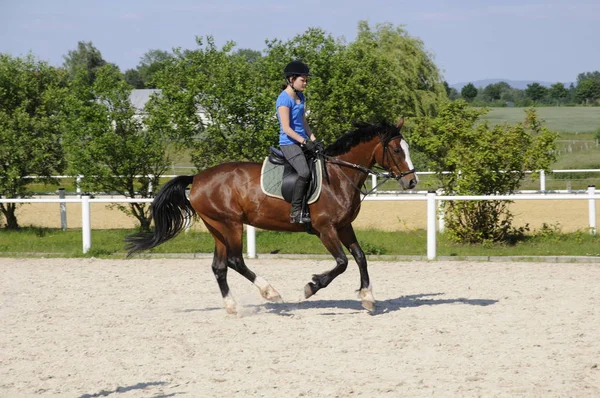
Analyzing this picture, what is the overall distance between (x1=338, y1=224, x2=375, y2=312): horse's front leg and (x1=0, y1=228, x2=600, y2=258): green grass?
5136mm

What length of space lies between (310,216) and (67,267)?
242 inches

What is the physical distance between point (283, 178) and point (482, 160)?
6.26 meters

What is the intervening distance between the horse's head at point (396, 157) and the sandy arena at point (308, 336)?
1.49m

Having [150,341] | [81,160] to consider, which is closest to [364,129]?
[150,341]

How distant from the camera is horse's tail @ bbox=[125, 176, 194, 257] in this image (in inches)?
404

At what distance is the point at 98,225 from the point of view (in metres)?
21.6

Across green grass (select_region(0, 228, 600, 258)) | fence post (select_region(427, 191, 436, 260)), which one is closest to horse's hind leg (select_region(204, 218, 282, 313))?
fence post (select_region(427, 191, 436, 260))

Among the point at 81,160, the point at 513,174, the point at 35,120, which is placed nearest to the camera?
the point at 513,174

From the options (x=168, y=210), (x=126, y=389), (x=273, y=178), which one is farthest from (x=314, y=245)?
(x=126, y=389)

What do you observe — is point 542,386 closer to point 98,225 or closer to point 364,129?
point 364,129

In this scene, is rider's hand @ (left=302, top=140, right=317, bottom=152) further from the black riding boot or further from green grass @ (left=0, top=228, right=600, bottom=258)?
green grass @ (left=0, top=228, right=600, bottom=258)

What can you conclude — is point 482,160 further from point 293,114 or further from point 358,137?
point 293,114

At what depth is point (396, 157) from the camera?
9.23 m

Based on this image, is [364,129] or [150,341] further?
[364,129]
